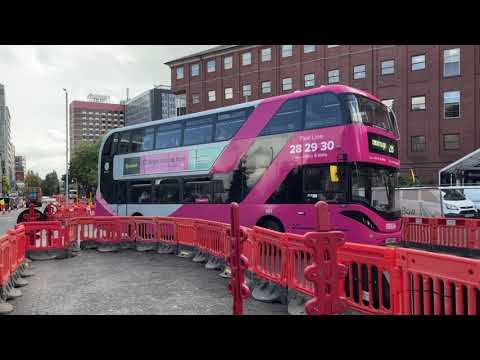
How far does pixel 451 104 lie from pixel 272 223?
30.3 metres

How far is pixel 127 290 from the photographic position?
7.35 m

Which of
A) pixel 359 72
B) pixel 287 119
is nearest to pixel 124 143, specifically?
pixel 287 119

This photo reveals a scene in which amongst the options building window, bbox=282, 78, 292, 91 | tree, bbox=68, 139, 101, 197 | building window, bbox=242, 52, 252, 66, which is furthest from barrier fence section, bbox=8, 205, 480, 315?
tree, bbox=68, 139, 101, 197

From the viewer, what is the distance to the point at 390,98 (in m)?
37.3

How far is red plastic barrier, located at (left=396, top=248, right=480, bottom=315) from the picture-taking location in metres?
3.57

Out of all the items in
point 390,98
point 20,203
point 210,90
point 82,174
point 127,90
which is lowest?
point 20,203

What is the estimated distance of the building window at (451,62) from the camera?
114 feet

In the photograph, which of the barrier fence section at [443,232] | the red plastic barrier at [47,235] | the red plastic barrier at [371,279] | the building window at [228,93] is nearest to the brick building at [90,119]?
the building window at [228,93]

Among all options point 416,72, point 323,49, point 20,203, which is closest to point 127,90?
point 20,203

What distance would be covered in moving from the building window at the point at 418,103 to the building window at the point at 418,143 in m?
2.65

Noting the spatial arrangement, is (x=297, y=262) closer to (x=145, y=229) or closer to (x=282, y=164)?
(x=282, y=164)
